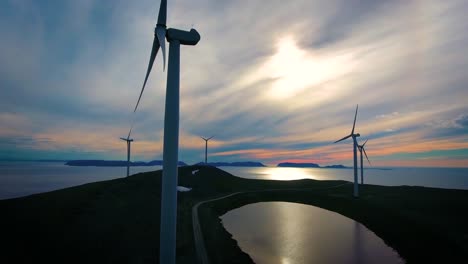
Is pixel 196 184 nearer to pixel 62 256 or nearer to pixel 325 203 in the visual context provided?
pixel 325 203

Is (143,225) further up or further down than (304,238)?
further up

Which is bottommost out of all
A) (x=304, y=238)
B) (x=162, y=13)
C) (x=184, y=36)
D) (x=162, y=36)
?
(x=304, y=238)

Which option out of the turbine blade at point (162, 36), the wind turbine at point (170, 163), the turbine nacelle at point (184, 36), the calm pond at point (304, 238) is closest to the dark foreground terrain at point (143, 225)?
the calm pond at point (304, 238)

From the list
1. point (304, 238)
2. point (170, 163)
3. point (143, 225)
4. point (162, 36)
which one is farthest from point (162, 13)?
point (304, 238)

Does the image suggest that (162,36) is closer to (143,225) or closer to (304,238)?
(143,225)

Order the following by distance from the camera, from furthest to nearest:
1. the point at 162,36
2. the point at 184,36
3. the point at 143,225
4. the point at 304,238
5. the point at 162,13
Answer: the point at 304,238
the point at 143,225
the point at 162,13
the point at 162,36
the point at 184,36

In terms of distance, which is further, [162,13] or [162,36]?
[162,13]

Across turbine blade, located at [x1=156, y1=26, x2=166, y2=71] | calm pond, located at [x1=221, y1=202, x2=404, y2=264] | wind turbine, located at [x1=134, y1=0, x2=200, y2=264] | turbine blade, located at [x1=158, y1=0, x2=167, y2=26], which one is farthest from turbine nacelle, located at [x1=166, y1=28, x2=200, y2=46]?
calm pond, located at [x1=221, y1=202, x2=404, y2=264]

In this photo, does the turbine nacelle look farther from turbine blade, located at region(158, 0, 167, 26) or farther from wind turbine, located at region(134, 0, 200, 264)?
turbine blade, located at region(158, 0, 167, 26)
